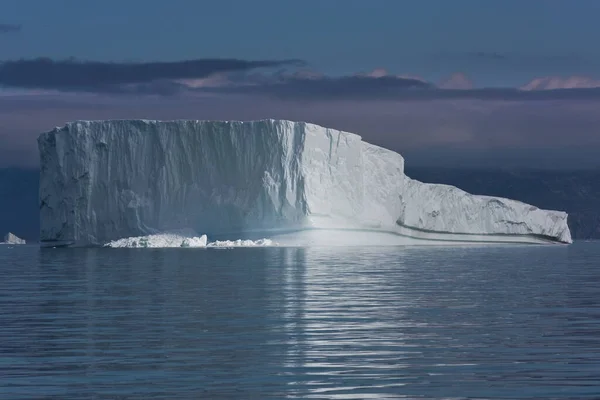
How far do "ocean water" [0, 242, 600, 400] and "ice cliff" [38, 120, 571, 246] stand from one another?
20.8 metres

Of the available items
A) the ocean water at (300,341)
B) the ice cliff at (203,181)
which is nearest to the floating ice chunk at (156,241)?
the ice cliff at (203,181)

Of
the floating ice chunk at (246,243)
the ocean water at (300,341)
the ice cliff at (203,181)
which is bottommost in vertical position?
the ocean water at (300,341)

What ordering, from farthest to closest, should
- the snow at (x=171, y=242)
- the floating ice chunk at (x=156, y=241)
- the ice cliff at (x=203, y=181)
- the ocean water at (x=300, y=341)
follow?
the floating ice chunk at (x=156, y=241)
the snow at (x=171, y=242)
the ice cliff at (x=203, y=181)
the ocean water at (x=300, y=341)

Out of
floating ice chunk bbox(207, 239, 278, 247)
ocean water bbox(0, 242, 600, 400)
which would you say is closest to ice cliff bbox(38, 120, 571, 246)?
floating ice chunk bbox(207, 239, 278, 247)

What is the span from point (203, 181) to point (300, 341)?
30.0 metres

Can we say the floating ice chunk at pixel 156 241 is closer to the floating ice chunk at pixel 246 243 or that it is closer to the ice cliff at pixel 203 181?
the ice cliff at pixel 203 181

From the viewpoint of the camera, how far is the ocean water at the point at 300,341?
621 cm

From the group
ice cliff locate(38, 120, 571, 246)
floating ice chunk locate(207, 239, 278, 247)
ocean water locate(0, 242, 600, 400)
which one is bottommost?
ocean water locate(0, 242, 600, 400)

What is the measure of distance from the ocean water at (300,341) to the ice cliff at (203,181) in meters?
20.8

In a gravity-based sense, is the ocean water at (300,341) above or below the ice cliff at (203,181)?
below

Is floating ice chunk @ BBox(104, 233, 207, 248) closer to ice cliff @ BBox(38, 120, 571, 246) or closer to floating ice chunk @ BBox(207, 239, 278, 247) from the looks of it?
ice cliff @ BBox(38, 120, 571, 246)

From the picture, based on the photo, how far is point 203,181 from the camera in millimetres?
38156

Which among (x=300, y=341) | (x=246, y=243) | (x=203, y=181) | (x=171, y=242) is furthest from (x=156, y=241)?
(x=300, y=341)

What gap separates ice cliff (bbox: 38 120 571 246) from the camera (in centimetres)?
3697
